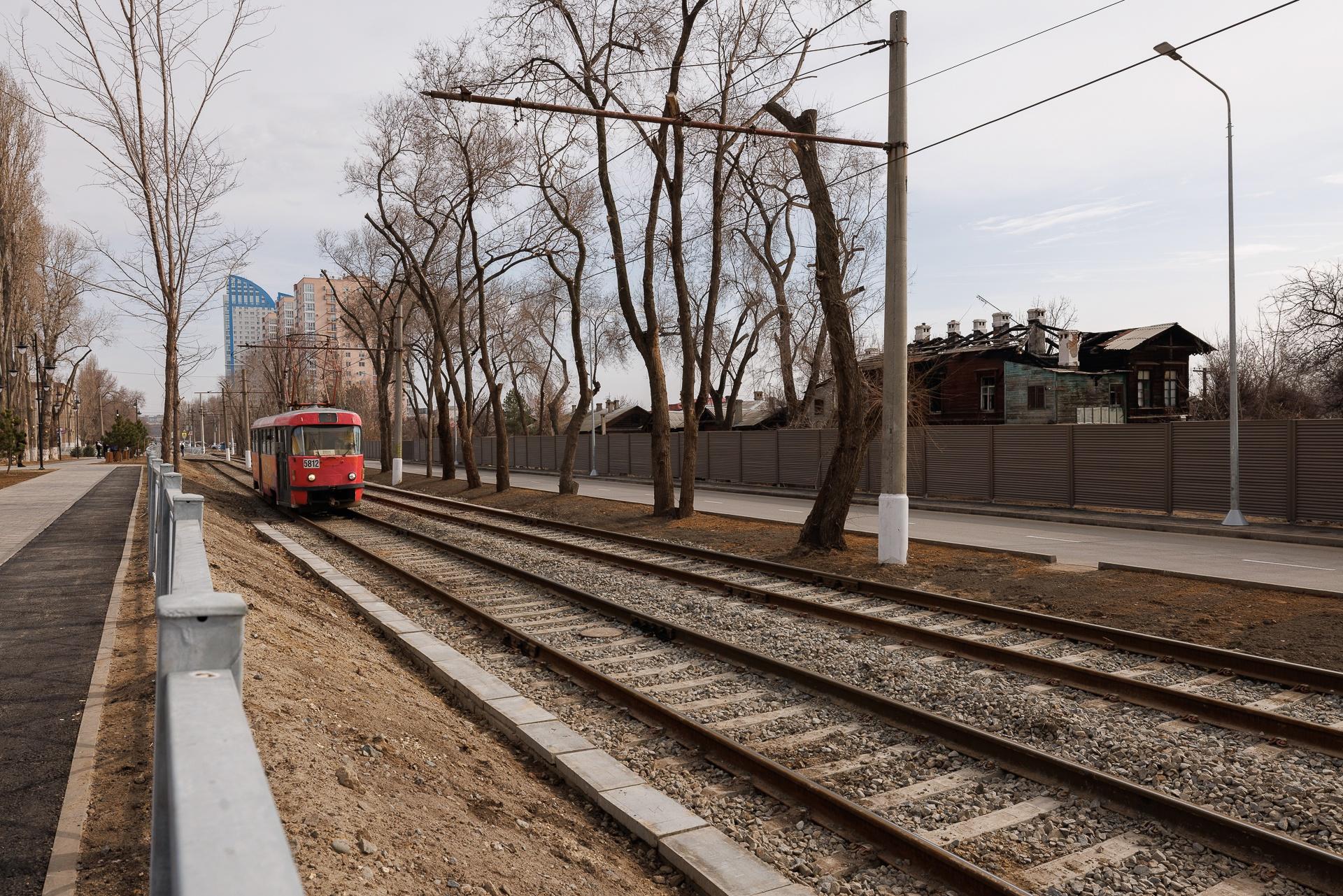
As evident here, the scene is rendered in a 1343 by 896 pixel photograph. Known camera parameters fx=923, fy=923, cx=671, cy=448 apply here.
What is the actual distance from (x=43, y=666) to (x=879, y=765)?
593 cm

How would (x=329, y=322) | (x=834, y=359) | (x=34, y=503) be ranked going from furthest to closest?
(x=329, y=322) < (x=34, y=503) < (x=834, y=359)

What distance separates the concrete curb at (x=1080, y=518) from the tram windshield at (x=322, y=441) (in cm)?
1006

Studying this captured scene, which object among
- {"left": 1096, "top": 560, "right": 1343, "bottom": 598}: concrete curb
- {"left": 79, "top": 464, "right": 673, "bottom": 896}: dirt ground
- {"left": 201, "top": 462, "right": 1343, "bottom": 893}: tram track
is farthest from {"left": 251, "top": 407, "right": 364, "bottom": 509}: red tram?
{"left": 1096, "top": 560, "right": 1343, "bottom": 598}: concrete curb

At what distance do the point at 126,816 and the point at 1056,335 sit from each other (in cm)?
5619

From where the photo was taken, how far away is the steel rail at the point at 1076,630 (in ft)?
25.6

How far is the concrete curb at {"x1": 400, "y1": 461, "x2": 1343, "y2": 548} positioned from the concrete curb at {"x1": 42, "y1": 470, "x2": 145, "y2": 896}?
12.5 m

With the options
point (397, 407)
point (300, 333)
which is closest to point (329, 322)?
point (300, 333)

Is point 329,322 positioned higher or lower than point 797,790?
higher

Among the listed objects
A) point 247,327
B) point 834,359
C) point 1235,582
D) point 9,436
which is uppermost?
point 247,327

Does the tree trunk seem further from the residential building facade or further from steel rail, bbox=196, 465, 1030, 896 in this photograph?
the residential building facade

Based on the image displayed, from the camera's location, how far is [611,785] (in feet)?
18.6

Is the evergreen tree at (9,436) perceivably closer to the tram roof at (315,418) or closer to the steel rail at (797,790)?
the tram roof at (315,418)

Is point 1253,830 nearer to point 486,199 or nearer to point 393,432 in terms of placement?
point 486,199

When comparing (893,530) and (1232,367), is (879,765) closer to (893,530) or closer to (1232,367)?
(893,530)
